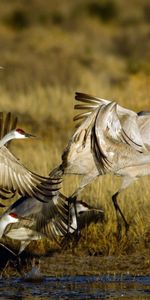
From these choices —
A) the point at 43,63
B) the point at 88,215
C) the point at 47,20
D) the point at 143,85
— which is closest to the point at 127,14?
the point at 47,20

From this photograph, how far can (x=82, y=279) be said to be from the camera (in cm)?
882

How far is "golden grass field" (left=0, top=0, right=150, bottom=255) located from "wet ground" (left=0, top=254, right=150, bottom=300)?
0.81 feet

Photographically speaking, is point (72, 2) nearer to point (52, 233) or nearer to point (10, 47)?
point (10, 47)

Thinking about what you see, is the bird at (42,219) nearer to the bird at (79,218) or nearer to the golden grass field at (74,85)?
the bird at (79,218)

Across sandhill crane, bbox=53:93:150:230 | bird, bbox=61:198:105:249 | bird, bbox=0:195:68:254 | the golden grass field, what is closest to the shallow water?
bird, bbox=0:195:68:254

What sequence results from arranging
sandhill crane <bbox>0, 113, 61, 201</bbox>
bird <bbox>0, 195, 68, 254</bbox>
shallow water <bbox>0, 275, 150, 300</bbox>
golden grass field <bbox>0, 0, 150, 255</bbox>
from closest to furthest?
shallow water <bbox>0, 275, 150, 300</bbox> < sandhill crane <bbox>0, 113, 61, 201</bbox> < bird <bbox>0, 195, 68, 254</bbox> < golden grass field <bbox>0, 0, 150, 255</bbox>

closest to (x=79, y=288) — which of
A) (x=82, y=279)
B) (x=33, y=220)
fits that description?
(x=82, y=279)

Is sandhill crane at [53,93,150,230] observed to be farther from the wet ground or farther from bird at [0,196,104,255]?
the wet ground

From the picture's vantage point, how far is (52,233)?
9.59 meters

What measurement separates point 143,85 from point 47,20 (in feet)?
115

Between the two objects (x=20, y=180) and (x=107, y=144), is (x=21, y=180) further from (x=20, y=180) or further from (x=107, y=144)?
(x=107, y=144)

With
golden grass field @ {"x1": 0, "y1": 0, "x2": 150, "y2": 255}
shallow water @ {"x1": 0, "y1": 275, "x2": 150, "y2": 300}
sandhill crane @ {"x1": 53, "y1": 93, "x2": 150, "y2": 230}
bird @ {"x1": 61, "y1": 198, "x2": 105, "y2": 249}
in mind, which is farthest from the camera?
golden grass field @ {"x1": 0, "y1": 0, "x2": 150, "y2": 255}

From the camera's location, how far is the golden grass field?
10023 mm

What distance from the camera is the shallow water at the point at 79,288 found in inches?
320
